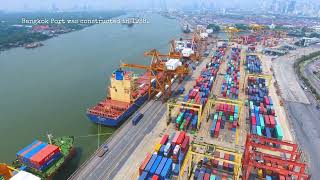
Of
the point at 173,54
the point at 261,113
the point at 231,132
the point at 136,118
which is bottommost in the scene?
the point at 231,132

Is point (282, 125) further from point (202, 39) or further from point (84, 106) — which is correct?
point (202, 39)

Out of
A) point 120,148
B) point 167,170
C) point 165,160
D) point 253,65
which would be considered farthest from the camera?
point 253,65

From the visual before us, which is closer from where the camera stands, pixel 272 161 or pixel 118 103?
pixel 272 161

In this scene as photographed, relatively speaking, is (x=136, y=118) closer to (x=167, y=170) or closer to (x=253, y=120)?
(x=167, y=170)

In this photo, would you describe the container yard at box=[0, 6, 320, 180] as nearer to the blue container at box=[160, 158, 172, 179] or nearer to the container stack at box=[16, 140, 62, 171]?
the blue container at box=[160, 158, 172, 179]

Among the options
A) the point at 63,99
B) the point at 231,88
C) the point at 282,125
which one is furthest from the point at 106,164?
the point at 231,88

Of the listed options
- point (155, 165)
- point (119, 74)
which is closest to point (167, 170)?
point (155, 165)

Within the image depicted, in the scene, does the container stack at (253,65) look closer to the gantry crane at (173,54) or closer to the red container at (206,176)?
the gantry crane at (173,54)

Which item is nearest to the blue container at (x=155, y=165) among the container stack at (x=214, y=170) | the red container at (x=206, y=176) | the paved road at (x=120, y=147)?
the container stack at (x=214, y=170)
